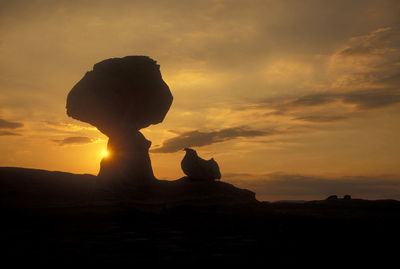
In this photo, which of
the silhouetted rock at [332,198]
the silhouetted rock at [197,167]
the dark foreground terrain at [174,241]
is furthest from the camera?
the silhouetted rock at [332,198]

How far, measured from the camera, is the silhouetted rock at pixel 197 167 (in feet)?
135

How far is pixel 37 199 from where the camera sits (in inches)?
1214

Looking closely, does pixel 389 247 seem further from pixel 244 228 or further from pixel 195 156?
pixel 195 156

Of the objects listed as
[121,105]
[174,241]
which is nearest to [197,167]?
[121,105]

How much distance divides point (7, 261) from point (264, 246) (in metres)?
8.53

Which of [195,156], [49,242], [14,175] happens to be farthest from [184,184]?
[49,242]

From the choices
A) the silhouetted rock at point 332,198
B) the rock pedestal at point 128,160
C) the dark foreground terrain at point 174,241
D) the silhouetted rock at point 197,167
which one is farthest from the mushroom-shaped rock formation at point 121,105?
the silhouetted rock at point 332,198

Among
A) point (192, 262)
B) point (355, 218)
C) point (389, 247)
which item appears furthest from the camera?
point (355, 218)

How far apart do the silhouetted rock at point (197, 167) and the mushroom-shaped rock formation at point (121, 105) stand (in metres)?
4.33

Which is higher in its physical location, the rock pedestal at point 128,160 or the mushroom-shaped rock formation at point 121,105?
the mushroom-shaped rock formation at point 121,105

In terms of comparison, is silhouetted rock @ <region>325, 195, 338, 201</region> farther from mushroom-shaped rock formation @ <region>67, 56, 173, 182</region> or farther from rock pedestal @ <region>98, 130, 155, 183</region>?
mushroom-shaped rock formation @ <region>67, 56, 173, 182</region>

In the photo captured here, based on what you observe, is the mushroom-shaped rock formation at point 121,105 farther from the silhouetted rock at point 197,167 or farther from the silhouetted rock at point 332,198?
the silhouetted rock at point 332,198

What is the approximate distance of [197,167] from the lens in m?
41.1

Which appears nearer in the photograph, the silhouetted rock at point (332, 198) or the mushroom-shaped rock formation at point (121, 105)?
the mushroom-shaped rock formation at point (121, 105)
